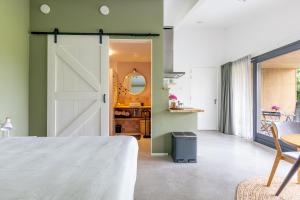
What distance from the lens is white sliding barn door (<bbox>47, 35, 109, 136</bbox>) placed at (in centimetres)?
421

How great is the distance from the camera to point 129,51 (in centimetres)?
643

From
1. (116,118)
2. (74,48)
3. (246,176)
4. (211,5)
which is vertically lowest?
(246,176)

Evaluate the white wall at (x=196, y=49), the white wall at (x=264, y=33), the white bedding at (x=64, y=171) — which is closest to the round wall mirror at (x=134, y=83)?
the white wall at (x=196, y=49)

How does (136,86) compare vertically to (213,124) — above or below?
above

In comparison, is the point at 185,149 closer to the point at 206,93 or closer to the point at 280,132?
the point at 280,132

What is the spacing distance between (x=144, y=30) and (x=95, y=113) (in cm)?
178

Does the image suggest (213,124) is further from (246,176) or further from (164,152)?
(246,176)

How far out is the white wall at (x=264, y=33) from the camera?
14.4ft

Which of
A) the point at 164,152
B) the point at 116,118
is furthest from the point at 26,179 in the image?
the point at 116,118

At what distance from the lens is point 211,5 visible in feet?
18.1

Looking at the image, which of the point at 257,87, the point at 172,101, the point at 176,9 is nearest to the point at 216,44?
the point at 257,87

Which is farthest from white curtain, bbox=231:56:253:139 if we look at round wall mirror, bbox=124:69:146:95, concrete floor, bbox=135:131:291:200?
round wall mirror, bbox=124:69:146:95

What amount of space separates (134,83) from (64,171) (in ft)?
22.3

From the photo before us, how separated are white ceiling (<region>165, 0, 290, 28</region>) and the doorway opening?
1665 millimetres
